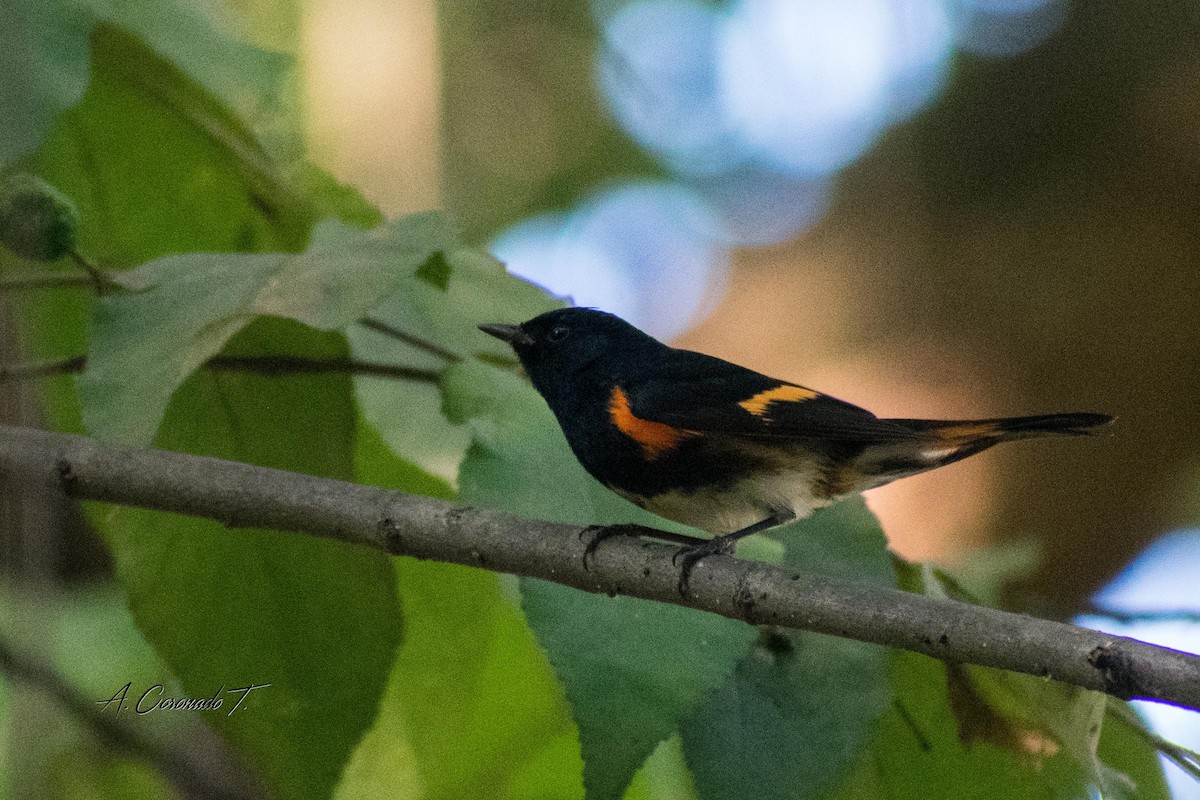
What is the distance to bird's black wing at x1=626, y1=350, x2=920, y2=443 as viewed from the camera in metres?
1.83

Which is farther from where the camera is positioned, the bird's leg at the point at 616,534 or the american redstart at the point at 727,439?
the american redstart at the point at 727,439

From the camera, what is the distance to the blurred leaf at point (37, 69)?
49.9 inches

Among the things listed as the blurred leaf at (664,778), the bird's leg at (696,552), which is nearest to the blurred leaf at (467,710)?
the blurred leaf at (664,778)

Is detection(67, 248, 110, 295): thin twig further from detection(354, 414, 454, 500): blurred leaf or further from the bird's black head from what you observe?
the bird's black head

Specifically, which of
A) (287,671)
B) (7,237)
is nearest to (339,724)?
(287,671)

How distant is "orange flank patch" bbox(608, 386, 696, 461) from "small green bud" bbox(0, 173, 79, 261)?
85 centimetres

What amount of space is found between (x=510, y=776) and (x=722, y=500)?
0.59 m

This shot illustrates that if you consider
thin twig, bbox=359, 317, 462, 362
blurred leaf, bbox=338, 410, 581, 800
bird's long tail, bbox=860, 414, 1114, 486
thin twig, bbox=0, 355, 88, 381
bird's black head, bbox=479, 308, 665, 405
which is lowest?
blurred leaf, bbox=338, 410, 581, 800

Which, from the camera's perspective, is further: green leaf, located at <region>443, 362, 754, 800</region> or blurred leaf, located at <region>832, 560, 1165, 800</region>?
blurred leaf, located at <region>832, 560, 1165, 800</region>

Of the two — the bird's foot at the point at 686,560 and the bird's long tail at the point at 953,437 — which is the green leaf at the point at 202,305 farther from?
the bird's long tail at the point at 953,437

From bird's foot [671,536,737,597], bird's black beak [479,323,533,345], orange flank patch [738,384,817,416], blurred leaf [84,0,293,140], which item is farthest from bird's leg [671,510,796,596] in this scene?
blurred leaf [84,0,293,140]

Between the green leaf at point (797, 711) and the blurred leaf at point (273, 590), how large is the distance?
42 centimetres

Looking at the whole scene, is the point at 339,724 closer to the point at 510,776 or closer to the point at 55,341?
the point at 510,776

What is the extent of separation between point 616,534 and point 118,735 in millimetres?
861
